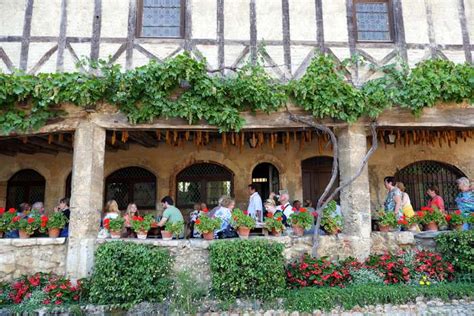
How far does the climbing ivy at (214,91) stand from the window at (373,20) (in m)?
0.95

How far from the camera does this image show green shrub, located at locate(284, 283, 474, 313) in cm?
499

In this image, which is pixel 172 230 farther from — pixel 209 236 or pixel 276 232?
pixel 276 232

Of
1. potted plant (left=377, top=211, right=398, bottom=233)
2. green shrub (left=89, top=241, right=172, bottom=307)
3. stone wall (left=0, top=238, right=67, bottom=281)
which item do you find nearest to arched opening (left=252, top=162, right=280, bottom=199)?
potted plant (left=377, top=211, right=398, bottom=233)

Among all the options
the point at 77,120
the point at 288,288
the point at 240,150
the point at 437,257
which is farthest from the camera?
the point at 240,150

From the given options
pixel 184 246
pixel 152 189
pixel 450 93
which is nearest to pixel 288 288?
pixel 184 246

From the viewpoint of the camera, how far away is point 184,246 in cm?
572

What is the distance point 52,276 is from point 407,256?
17.6 feet

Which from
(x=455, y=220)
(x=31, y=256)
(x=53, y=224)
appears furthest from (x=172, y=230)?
(x=455, y=220)

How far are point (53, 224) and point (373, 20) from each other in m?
6.50

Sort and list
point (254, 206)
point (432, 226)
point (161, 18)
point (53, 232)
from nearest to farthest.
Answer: point (53, 232), point (432, 226), point (161, 18), point (254, 206)

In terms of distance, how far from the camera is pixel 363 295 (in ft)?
16.7

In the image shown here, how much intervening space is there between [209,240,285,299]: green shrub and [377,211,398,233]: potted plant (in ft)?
6.39

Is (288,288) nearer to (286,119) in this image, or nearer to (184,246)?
(184,246)

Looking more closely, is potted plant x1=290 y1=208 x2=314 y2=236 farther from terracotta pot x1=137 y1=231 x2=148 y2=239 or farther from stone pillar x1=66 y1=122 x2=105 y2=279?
stone pillar x1=66 y1=122 x2=105 y2=279
